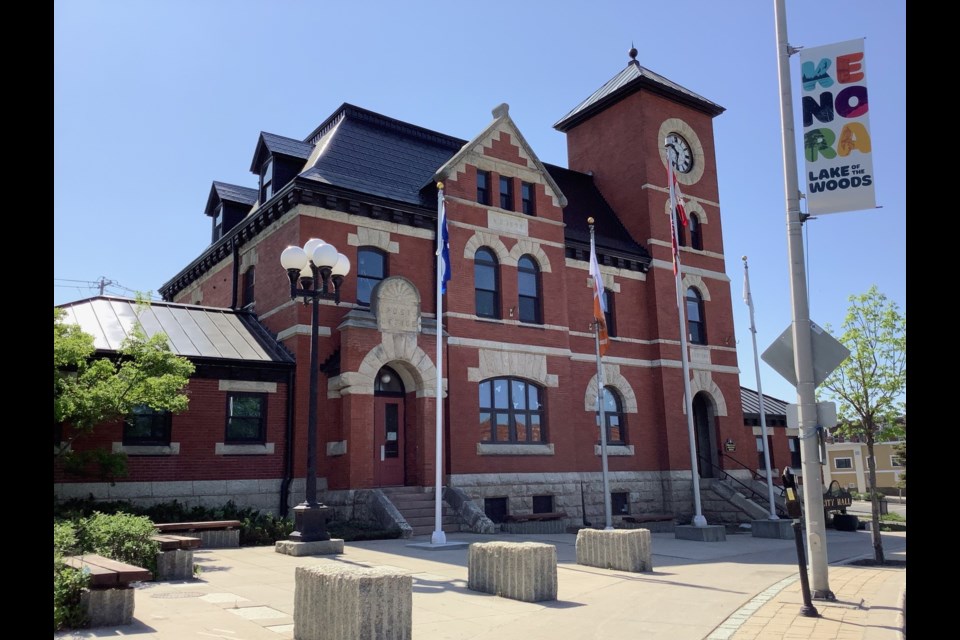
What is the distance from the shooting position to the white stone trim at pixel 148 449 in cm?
1748

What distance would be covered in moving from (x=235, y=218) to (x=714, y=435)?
67.6 feet

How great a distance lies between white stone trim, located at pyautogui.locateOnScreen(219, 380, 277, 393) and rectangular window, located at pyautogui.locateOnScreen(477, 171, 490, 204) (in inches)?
Answer: 367

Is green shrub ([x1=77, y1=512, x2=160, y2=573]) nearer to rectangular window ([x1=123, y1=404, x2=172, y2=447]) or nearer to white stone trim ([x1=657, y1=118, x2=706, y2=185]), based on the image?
rectangular window ([x1=123, y1=404, x2=172, y2=447])

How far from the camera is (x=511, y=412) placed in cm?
2356

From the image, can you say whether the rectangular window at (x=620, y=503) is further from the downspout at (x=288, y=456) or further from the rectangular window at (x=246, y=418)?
the rectangular window at (x=246, y=418)

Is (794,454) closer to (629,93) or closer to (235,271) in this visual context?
(629,93)

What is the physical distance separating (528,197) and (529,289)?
3354 mm

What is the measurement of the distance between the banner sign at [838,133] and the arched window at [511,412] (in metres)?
14.2

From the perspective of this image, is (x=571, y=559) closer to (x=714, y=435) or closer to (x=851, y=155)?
(x=851, y=155)

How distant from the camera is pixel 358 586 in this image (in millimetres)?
6609

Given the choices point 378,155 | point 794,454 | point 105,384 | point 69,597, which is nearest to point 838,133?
point 69,597

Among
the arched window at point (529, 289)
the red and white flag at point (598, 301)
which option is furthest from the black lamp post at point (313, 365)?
the arched window at point (529, 289)

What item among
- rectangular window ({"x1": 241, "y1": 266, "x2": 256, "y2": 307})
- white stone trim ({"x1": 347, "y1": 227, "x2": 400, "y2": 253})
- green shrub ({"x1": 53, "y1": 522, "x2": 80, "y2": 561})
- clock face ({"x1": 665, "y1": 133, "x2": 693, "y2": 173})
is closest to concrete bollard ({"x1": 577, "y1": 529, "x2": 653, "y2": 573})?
green shrub ({"x1": 53, "y1": 522, "x2": 80, "y2": 561})
